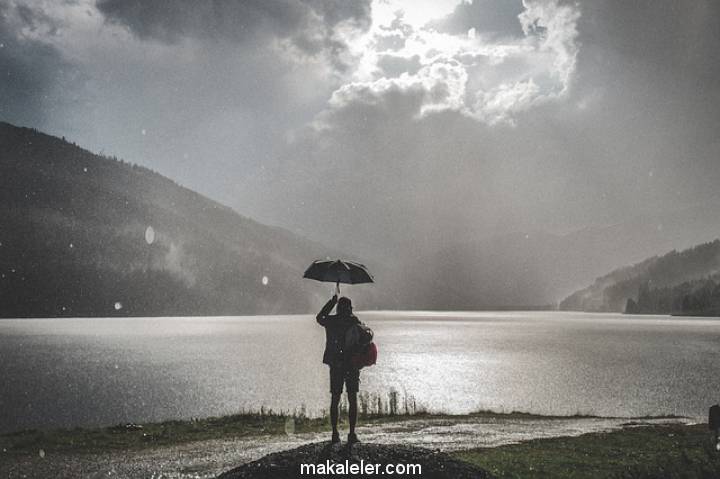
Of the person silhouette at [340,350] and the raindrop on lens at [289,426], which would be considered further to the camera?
the raindrop on lens at [289,426]

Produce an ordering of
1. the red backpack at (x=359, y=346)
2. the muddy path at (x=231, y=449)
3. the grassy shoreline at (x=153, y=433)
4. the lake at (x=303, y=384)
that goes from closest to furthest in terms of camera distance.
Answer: the red backpack at (x=359, y=346), the muddy path at (x=231, y=449), the grassy shoreline at (x=153, y=433), the lake at (x=303, y=384)

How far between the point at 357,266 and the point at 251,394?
150ft

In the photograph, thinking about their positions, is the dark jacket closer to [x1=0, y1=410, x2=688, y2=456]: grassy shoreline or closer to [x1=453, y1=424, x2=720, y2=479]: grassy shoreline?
[x1=453, y1=424, x2=720, y2=479]: grassy shoreline

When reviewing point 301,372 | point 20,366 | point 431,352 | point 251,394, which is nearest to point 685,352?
point 431,352

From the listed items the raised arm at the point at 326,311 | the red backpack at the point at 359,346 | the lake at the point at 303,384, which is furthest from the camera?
the lake at the point at 303,384

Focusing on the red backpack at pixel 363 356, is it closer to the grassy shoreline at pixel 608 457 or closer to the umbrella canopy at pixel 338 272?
the umbrella canopy at pixel 338 272

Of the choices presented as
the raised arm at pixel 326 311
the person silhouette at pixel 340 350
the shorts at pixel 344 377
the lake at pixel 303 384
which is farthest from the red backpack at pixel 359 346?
the lake at pixel 303 384

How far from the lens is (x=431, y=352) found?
128 meters

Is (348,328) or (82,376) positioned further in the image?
(82,376)

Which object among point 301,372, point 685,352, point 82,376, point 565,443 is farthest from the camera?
point 685,352

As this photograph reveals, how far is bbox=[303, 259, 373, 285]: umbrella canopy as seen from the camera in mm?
14891

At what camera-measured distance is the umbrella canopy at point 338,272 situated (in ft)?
48.9

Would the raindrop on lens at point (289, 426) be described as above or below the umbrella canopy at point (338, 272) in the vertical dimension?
below

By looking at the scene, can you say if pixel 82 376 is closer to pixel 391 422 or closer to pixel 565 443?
pixel 391 422
